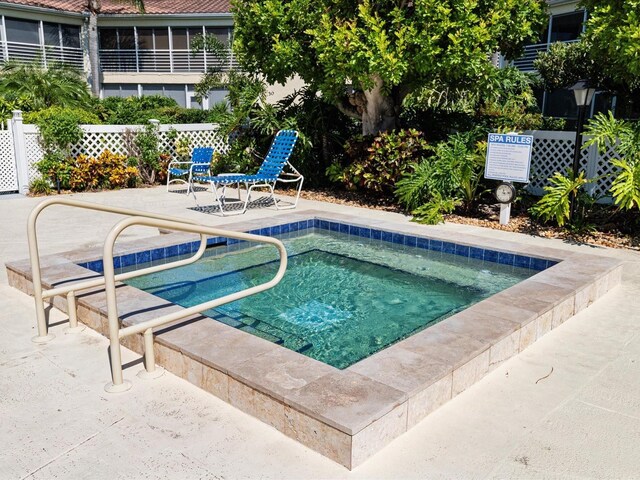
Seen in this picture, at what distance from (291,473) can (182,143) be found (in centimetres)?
1116

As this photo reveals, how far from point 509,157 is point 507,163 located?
0.09 meters

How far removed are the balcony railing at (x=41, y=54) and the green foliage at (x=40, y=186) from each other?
1359 centimetres

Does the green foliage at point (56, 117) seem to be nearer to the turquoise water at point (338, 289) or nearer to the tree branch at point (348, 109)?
the tree branch at point (348, 109)

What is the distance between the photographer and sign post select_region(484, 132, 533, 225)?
8.20 metres

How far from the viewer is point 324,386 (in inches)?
122

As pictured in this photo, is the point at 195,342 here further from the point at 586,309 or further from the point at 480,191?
the point at 480,191

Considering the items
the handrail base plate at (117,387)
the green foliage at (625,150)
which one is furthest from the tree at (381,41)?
the handrail base plate at (117,387)

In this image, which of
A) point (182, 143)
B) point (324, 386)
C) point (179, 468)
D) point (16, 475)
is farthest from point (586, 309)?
point (182, 143)

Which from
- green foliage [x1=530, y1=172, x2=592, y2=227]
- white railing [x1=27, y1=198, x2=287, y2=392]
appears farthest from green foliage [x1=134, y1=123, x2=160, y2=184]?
white railing [x1=27, y1=198, x2=287, y2=392]

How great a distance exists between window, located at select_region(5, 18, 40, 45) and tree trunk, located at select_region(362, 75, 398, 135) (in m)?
19.3

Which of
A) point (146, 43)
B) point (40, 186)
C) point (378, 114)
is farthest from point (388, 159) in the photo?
point (146, 43)

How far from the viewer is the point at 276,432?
9.89 ft

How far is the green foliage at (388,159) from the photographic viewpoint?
9.90 metres

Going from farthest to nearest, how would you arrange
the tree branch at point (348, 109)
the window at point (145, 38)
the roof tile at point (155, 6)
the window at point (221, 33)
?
the window at point (145, 38) → the window at point (221, 33) → the roof tile at point (155, 6) → the tree branch at point (348, 109)
